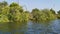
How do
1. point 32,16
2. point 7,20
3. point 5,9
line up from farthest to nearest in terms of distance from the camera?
point 32,16 < point 5,9 < point 7,20

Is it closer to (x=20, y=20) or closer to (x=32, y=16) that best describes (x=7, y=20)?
(x=20, y=20)

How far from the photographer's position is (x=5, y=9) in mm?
61562

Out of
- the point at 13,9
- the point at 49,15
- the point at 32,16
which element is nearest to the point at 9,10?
the point at 13,9

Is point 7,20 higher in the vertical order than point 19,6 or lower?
lower

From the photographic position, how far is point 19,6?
62.4 meters

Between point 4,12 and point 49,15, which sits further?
point 49,15

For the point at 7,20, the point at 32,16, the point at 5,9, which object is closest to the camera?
the point at 7,20

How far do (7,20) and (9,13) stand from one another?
289cm

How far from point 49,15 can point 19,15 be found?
785 inches

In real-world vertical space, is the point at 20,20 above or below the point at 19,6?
below

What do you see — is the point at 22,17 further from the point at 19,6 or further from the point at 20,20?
the point at 19,6

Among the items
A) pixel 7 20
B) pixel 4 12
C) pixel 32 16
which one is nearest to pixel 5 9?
pixel 4 12

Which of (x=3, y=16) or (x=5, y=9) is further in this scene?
(x=5, y=9)

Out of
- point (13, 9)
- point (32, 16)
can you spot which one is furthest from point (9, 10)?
point (32, 16)
